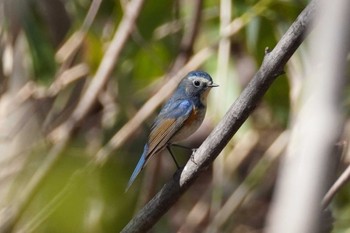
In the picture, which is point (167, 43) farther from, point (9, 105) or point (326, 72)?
point (326, 72)

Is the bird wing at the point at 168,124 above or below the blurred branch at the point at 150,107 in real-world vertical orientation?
above

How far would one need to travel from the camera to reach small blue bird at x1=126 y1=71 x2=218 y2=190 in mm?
2312

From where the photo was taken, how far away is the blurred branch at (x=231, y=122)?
1460 millimetres

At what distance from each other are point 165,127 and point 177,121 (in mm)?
38

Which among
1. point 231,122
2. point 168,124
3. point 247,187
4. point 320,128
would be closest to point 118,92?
point 247,187

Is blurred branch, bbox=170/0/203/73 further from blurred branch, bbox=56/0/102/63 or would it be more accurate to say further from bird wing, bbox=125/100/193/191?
bird wing, bbox=125/100/193/191

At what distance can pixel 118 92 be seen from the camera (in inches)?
142

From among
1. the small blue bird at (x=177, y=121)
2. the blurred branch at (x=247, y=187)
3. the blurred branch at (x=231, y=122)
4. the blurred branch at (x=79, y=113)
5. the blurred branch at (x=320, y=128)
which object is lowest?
the blurred branch at (x=247, y=187)

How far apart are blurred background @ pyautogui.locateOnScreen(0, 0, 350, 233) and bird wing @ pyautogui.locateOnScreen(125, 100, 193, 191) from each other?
34 centimetres

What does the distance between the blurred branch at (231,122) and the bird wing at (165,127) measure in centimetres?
46

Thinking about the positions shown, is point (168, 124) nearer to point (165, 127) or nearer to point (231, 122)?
point (165, 127)

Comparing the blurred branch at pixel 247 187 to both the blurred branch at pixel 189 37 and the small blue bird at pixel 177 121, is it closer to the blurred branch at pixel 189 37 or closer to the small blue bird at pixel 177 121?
the blurred branch at pixel 189 37

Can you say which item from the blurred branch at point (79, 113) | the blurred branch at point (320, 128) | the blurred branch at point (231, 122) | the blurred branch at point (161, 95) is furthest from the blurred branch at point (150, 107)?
the blurred branch at point (320, 128)

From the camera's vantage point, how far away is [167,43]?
373cm
